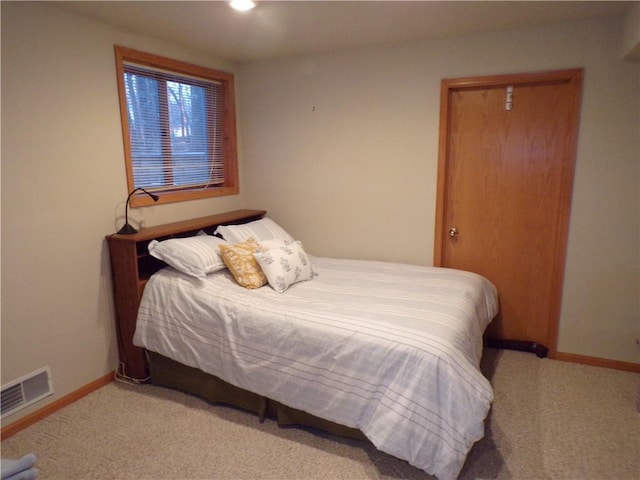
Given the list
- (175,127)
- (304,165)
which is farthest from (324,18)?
(175,127)

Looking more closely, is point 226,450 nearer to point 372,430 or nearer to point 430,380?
point 372,430

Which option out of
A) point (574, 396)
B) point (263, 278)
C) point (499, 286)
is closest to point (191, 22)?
point (263, 278)

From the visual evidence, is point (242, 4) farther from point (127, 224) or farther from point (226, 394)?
point (226, 394)

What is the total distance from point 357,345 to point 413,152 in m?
1.75

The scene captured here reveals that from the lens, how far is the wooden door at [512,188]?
9.20 feet

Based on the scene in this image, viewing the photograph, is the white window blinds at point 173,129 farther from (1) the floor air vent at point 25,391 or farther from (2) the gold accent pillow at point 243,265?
(1) the floor air vent at point 25,391

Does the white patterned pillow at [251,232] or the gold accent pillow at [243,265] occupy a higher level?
the white patterned pillow at [251,232]

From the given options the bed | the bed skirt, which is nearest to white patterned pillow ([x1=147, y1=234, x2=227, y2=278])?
the bed

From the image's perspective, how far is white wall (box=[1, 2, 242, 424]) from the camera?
2184 millimetres

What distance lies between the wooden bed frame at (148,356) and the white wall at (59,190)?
0.08 metres

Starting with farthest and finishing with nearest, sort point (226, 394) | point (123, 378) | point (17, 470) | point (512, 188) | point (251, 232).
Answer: point (251, 232) < point (512, 188) < point (123, 378) < point (226, 394) < point (17, 470)

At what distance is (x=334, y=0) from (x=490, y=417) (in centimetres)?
246

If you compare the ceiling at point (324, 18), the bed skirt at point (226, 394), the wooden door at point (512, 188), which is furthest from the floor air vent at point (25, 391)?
the wooden door at point (512, 188)

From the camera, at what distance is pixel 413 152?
3.17m
